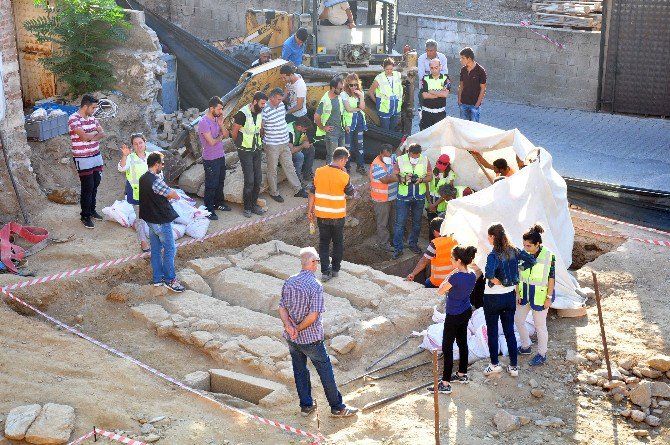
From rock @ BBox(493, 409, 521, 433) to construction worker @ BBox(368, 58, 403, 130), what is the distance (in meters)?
7.42

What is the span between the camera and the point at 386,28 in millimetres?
16812

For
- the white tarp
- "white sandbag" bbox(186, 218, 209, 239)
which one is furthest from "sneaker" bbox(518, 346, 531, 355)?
"white sandbag" bbox(186, 218, 209, 239)

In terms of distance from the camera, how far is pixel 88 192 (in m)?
12.6

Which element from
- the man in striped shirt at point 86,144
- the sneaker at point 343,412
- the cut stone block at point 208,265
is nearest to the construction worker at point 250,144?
the cut stone block at point 208,265

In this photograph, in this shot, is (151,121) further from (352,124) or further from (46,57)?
(352,124)

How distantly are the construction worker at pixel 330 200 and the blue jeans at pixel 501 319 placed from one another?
2.65 m

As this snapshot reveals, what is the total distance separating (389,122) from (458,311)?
674 centimetres

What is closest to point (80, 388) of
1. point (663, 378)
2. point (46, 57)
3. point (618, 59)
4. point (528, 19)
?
point (663, 378)

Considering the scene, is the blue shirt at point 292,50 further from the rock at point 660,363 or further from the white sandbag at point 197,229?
the rock at point 660,363

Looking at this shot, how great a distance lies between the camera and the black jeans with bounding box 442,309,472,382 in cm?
934

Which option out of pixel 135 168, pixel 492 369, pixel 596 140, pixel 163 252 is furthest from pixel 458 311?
pixel 596 140

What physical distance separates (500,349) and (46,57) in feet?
30.2

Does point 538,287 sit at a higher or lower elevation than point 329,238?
higher

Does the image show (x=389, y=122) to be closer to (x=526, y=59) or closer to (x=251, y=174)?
(x=251, y=174)
